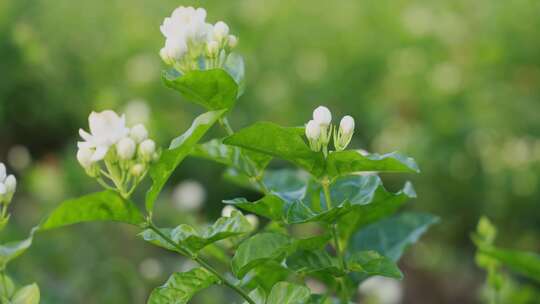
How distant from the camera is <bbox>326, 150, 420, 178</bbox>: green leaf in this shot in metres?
0.93

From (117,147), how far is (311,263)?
0.96 ft

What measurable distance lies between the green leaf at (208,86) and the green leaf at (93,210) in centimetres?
16

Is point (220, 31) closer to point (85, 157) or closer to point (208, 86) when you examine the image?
point (208, 86)

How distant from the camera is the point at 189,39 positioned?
1010mm

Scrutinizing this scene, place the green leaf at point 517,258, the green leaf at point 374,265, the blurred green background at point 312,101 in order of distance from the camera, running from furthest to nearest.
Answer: the blurred green background at point 312,101, the green leaf at point 517,258, the green leaf at point 374,265

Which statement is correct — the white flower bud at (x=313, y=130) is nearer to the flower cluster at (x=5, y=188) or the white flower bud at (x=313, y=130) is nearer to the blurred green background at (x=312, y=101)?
the flower cluster at (x=5, y=188)

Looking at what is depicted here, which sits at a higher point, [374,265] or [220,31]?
[220,31]

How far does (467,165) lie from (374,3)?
1541mm

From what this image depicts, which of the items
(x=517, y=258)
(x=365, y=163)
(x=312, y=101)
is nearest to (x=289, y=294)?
(x=365, y=163)

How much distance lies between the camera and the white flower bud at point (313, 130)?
3.22ft

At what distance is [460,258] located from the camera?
305 cm

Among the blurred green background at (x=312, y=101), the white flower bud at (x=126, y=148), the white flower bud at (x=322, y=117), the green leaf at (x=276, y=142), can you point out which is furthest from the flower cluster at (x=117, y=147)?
the blurred green background at (x=312, y=101)

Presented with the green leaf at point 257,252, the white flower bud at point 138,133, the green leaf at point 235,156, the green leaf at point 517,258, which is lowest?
the green leaf at point 517,258

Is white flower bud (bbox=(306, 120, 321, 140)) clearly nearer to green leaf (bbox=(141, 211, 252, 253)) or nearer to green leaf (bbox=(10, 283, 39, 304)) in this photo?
green leaf (bbox=(141, 211, 252, 253))
